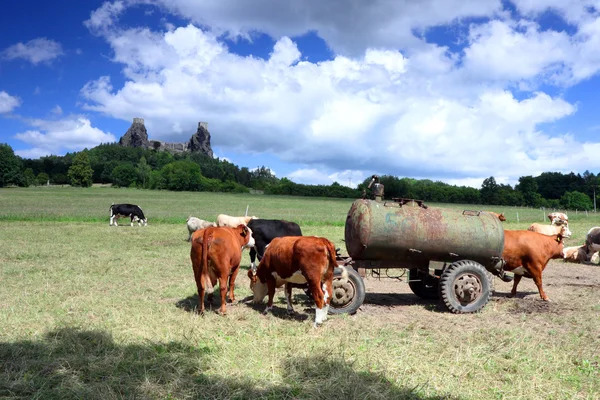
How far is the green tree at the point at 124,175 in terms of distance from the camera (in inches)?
4264

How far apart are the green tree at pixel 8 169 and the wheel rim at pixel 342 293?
102044 millimetres

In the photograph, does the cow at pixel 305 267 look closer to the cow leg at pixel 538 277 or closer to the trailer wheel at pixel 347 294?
the trailer wheel at pixel 347 294

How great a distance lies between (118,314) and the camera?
24.3 feet

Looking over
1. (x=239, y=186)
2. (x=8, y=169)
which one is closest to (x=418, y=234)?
(x=8, y=169)

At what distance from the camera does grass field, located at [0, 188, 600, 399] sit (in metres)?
4.71

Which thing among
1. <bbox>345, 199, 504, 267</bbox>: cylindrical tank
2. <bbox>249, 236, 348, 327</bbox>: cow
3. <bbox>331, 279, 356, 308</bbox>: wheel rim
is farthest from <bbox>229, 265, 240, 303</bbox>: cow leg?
<bbox>345, 199, 504, 267</bbox>: cylindrical tank

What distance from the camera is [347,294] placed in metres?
7.94

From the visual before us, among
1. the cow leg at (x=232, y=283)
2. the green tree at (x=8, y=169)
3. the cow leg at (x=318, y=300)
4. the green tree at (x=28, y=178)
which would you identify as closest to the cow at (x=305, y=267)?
the cow leg at (x=318, y=300)

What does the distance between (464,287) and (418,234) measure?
4.74ft

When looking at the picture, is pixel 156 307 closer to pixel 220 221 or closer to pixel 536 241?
pixel 536 241

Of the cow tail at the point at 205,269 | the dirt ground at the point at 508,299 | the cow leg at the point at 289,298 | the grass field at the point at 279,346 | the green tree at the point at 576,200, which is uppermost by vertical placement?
the green tree at the point at 576,200

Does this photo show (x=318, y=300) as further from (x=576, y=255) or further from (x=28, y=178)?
(x=28, y=178)

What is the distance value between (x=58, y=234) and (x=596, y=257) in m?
24.1

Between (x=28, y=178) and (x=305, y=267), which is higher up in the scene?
(x=28, y=178)
